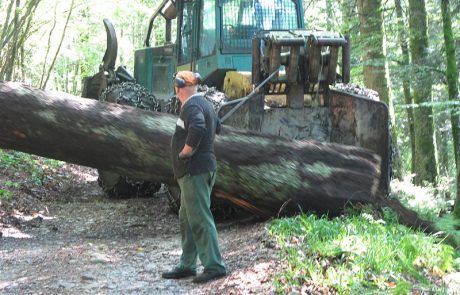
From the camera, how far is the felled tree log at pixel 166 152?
265 inches

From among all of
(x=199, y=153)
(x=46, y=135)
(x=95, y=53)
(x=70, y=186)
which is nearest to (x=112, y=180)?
(x=70, y=186)

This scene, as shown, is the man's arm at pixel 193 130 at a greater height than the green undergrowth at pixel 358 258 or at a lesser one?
greater

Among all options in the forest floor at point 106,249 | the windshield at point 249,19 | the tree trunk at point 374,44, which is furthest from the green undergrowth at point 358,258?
the tree trunk at point 374,44

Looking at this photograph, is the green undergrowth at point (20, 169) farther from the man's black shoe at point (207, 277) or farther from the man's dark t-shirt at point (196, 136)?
the man's black shoe at point (207, 277)

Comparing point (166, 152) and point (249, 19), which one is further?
point (249, 19)

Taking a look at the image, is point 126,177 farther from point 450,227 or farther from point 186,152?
point 450,227

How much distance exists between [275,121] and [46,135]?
2.94m

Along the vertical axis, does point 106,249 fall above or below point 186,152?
below

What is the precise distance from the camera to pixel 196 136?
5.05m

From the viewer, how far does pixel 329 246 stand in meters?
5.01

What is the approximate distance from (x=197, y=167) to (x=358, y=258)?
5.16ft

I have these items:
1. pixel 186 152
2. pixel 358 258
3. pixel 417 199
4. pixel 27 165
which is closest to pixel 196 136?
pixel 186 152

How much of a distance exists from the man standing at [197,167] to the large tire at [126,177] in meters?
4.75

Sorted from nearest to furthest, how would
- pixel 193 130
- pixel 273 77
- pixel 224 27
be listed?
pixel 193 130 → pixel 273 77 → pixel 224 27
